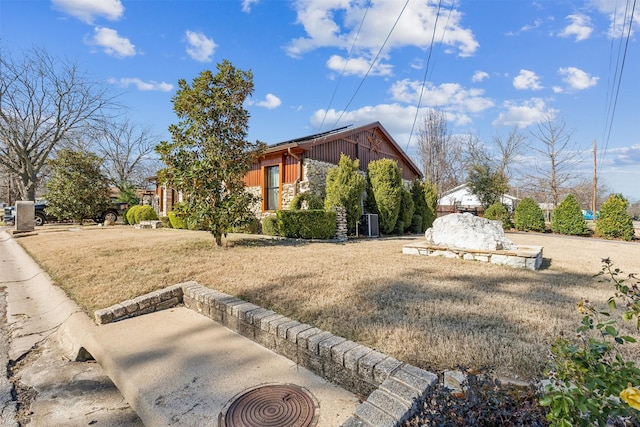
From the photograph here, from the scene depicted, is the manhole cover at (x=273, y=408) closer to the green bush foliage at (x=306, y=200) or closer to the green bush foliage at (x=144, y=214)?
the green bush foliage at (x=306, y=200)

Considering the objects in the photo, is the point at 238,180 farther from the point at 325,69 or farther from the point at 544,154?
the point at 544,154

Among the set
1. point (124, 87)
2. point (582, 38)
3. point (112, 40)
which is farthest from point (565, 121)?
point (124, 87)

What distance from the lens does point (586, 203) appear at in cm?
2998

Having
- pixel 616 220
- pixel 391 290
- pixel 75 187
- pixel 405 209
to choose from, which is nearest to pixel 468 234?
pixel 391 290

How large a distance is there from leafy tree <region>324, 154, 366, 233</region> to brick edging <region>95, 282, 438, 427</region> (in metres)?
7.09

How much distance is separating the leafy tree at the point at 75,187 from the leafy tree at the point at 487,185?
21.9 metres

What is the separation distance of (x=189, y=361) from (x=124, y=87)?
2411 cm

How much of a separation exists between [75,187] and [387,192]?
1565 centimetres

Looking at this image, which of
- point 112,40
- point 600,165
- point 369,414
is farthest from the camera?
point 600,165

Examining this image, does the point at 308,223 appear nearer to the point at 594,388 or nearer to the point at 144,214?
the point at 594,388

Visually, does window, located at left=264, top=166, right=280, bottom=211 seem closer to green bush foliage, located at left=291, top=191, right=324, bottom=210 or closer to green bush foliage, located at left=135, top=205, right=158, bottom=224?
green bush foliage, located at left=291, top=191, right=324, bottom=210

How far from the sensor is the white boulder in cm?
575

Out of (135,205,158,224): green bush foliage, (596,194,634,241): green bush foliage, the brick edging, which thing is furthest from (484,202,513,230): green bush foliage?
(135,205,158,224): green bush foliage

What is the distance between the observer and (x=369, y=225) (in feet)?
37.1
